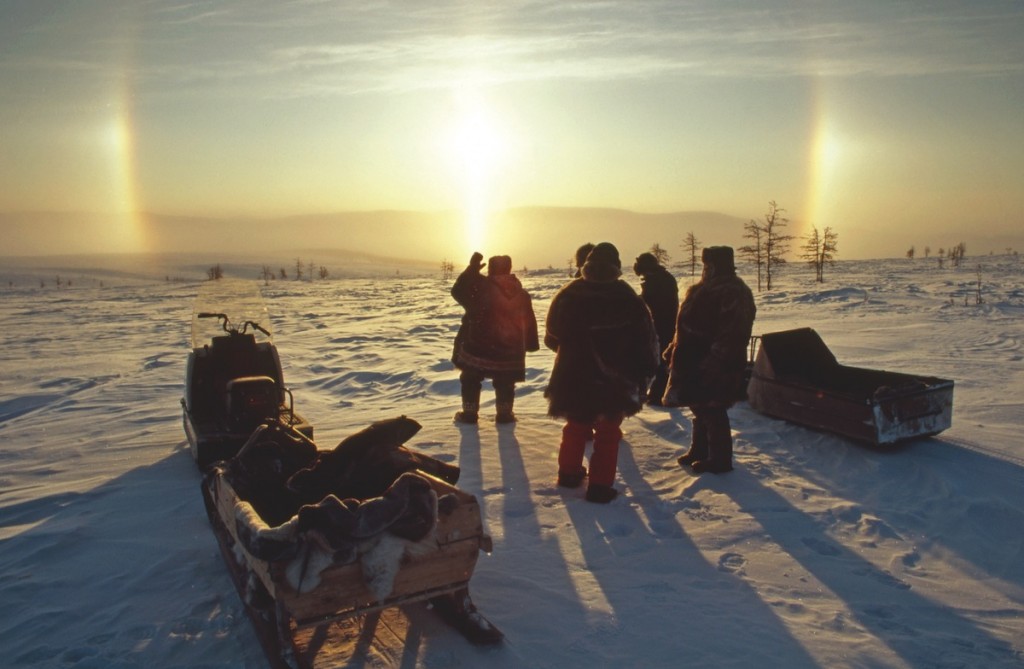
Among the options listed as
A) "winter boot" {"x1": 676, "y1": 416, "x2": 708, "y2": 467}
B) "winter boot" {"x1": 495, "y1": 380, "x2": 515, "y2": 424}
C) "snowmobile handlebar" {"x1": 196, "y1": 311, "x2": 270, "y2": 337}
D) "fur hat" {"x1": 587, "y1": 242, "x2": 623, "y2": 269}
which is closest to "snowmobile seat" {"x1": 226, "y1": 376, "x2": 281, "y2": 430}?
"snowmobile handlebar" {"x1": 196, "y1": 311, "x2": 270, "y2": 337}

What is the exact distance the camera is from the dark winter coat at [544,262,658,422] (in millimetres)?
5699

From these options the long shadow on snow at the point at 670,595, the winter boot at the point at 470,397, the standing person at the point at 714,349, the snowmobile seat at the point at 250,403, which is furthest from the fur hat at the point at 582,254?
the snowmobile seat at the point at 250,403

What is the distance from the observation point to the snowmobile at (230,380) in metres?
6.16

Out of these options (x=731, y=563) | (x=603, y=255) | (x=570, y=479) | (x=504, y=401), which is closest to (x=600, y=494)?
(x=570, y=479)

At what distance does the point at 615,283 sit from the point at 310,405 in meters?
5.12

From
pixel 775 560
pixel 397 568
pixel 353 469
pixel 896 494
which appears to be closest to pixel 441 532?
pixel 397 568

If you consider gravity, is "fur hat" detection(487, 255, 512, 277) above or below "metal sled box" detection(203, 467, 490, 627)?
above

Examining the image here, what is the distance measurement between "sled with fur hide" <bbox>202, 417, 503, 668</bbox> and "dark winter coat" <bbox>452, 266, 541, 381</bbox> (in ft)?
11.8

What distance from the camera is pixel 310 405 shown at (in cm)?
945

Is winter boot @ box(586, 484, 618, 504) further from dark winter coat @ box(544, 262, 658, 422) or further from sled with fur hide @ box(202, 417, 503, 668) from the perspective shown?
sled with fur hide @ box(202, 417, 503, 668)

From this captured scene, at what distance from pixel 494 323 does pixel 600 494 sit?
2703 mm

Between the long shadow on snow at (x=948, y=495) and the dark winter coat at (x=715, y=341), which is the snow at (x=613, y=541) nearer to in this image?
the long shadow on snow at (x=948, y=495)

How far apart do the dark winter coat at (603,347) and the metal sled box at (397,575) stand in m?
2.16

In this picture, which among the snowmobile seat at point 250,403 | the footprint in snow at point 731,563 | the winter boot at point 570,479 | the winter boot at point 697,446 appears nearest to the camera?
the footprint in snow at point 731,563
